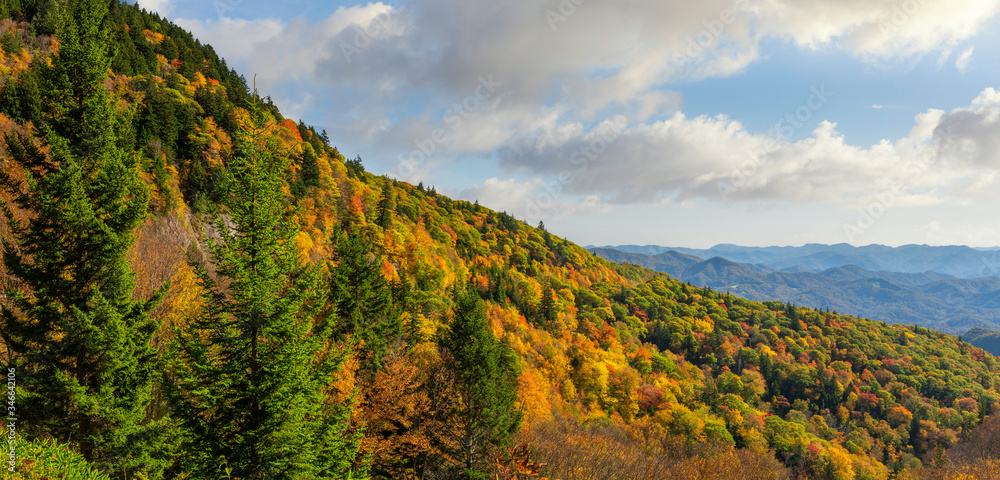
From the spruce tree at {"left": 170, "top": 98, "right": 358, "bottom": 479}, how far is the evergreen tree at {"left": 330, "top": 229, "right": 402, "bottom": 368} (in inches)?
555

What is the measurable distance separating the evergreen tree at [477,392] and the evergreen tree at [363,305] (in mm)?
5237

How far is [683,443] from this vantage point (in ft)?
198

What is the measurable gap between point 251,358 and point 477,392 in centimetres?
1836

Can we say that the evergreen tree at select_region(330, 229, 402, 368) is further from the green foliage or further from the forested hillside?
the green foliage

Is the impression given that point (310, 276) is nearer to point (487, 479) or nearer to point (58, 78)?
point (58, 78)

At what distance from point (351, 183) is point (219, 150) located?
82.3ft

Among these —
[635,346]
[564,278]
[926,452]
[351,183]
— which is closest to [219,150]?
[351,183]

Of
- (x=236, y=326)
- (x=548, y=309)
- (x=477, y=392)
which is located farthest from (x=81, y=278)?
(x=548, y=309)

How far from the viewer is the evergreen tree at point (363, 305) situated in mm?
27188

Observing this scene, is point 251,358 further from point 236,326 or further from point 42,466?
point 42,466

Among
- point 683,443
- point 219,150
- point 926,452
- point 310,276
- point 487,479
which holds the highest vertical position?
point 219,150

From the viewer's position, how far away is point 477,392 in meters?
27.4

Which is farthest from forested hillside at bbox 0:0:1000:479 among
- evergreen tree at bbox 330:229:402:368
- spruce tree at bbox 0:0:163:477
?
evergreen tree at bbox 330:229:402:368

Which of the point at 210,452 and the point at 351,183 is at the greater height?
the point at 351,183
